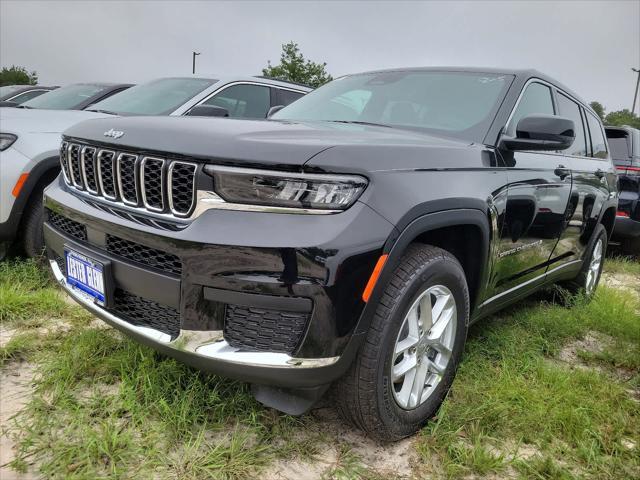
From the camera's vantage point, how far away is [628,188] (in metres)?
5.43

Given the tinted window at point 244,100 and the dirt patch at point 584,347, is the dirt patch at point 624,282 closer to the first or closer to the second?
the dirt patch at point 584,347

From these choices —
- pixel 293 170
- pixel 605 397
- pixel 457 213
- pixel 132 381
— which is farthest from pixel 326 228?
pixel 605 397

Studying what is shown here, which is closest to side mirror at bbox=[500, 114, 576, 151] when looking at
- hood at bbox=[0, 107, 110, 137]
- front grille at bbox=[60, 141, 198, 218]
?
front grille at bbox=[60, 141, 198, 218]

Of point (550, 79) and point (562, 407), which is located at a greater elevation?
point (550, 79)

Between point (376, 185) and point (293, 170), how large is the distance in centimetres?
28

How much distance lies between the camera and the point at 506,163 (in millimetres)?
2430

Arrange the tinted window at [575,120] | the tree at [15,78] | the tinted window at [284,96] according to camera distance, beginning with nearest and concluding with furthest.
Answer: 1. the tinted window at [575,120]
2. the tinted window at [284,96]
3. the tree at [15,78]

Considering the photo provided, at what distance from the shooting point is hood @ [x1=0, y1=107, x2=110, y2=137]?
3250 millimetres

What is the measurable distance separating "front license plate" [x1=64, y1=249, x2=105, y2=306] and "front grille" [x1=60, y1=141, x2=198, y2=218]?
0.25 m

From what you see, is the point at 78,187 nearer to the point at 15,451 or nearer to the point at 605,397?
the point at 15,451

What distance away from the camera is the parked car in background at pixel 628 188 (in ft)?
17.5

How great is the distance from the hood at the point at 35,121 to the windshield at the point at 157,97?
70 centimetres

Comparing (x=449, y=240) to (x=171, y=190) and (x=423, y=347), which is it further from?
(x=171, y=190)

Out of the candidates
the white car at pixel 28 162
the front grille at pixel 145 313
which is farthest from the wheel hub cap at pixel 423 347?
the white car at pixel 28 162
